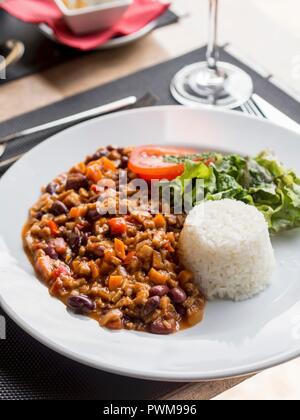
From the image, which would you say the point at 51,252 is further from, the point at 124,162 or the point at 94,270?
the point at 124,162

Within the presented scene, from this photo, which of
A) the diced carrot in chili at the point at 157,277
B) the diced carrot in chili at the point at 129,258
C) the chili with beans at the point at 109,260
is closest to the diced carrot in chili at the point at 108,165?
the chili with beans at the point at 109,260

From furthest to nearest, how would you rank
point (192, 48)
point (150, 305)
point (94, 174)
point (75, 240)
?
1. point (192, 48)
2. point (94, 174)
3. point (75, 240)
4. point (150, 305)

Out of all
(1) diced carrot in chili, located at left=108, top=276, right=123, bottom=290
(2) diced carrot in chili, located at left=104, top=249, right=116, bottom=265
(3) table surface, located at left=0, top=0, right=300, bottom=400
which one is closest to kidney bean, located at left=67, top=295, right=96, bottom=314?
(1) diced carrot in chili, located at left=108, top=276, right=123, bottom=290

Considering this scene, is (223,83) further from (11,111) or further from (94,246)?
(94,246)

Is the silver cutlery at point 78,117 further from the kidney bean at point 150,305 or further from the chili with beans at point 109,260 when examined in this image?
the kidney bean at point 150,305

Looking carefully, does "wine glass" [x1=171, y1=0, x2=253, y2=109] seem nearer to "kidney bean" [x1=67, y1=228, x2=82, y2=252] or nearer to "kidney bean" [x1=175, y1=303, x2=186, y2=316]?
"kidney bean" [x1=67, y1=228, x2=82, y2=252]

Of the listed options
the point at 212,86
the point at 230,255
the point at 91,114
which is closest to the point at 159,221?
the point at 230,255
